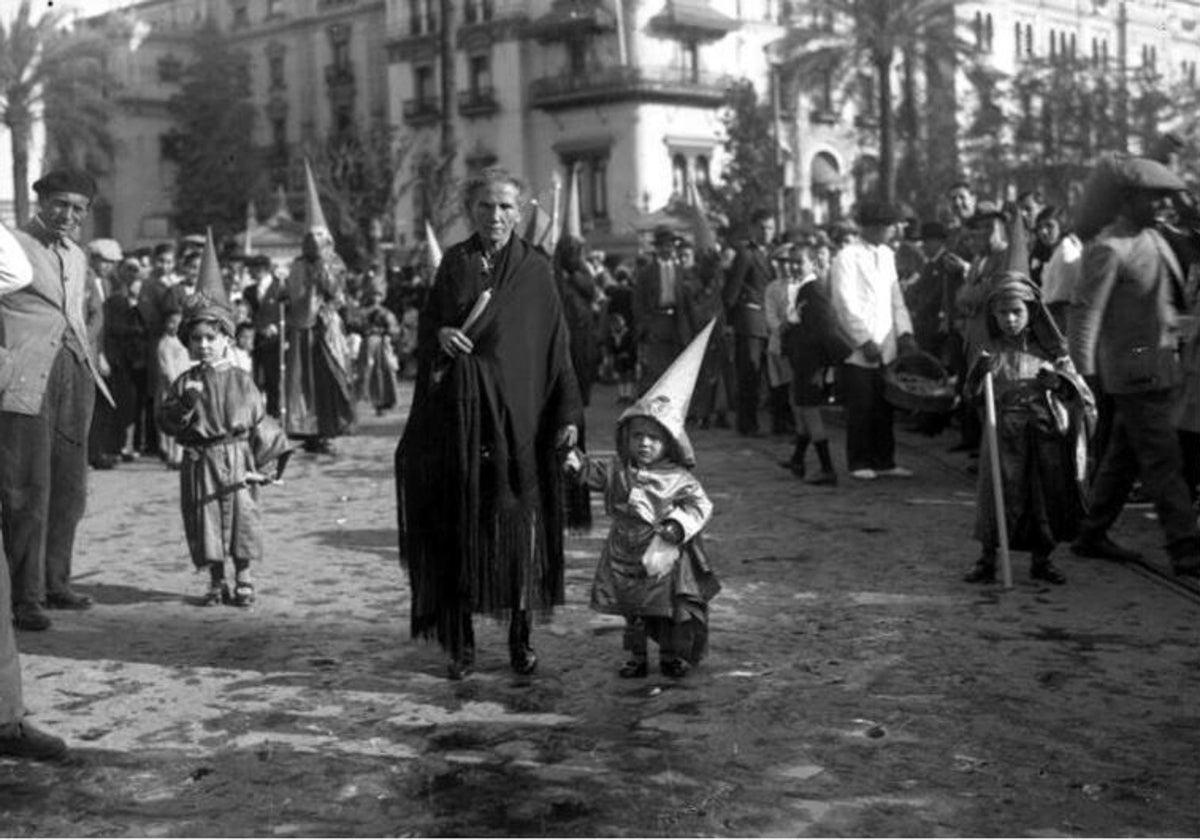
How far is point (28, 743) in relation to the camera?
5371mm

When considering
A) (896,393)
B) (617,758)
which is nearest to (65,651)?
(617,758)

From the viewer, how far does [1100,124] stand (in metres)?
46.9

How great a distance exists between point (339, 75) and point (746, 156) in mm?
25633

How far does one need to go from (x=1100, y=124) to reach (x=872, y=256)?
37678 mm

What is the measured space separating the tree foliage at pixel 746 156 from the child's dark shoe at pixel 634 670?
4065cm

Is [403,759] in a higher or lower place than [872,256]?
lower

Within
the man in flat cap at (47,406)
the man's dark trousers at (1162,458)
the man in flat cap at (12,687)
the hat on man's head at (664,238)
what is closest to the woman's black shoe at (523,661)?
the man in flat cap at (12,687)

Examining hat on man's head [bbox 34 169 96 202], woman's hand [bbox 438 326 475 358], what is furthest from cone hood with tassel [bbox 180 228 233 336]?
woman's hand [bbox 438 326 475 358]

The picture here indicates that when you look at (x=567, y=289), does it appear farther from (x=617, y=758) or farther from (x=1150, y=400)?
(x=617, y=758)

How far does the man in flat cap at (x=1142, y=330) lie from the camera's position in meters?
8.31

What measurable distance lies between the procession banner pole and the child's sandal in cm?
364

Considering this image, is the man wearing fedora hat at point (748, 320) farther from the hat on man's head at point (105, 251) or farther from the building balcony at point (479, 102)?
the building balcony at point (479, 102)

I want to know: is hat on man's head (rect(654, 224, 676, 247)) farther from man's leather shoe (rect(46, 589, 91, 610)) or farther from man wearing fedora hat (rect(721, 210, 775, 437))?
man's leather shoe (rect(46, 589, 91, 610))

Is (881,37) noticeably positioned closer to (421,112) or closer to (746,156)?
(746,156)
